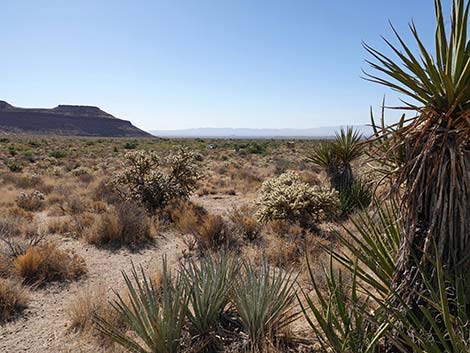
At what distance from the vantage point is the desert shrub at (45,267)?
543cm

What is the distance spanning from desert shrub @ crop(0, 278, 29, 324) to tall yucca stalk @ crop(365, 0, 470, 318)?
4.75 metres

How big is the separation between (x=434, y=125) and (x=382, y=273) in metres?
1.36

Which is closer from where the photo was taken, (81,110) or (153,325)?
(153,325)

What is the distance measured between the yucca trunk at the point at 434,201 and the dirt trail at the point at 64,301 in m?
3.10

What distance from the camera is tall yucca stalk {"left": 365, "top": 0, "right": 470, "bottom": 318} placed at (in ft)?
8.02

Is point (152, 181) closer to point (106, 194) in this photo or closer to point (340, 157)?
point (106, 194)

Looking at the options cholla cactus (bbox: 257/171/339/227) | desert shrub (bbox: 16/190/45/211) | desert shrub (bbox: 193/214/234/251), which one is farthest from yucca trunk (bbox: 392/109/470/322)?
desert shrub (bbox: 16/190/45/211)

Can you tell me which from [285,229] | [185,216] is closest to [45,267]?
[185,216]

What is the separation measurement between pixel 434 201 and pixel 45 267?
576 centimetres

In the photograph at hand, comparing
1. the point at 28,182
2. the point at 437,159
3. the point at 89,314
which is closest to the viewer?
the point at 437,159

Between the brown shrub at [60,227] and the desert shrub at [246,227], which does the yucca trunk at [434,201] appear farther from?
the brown shrub at [60,227]

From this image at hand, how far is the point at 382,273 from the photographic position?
2994mm

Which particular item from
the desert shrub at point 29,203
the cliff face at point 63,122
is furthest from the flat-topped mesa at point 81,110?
the desert shrub at point 29,203

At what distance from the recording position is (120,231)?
7473 mm
